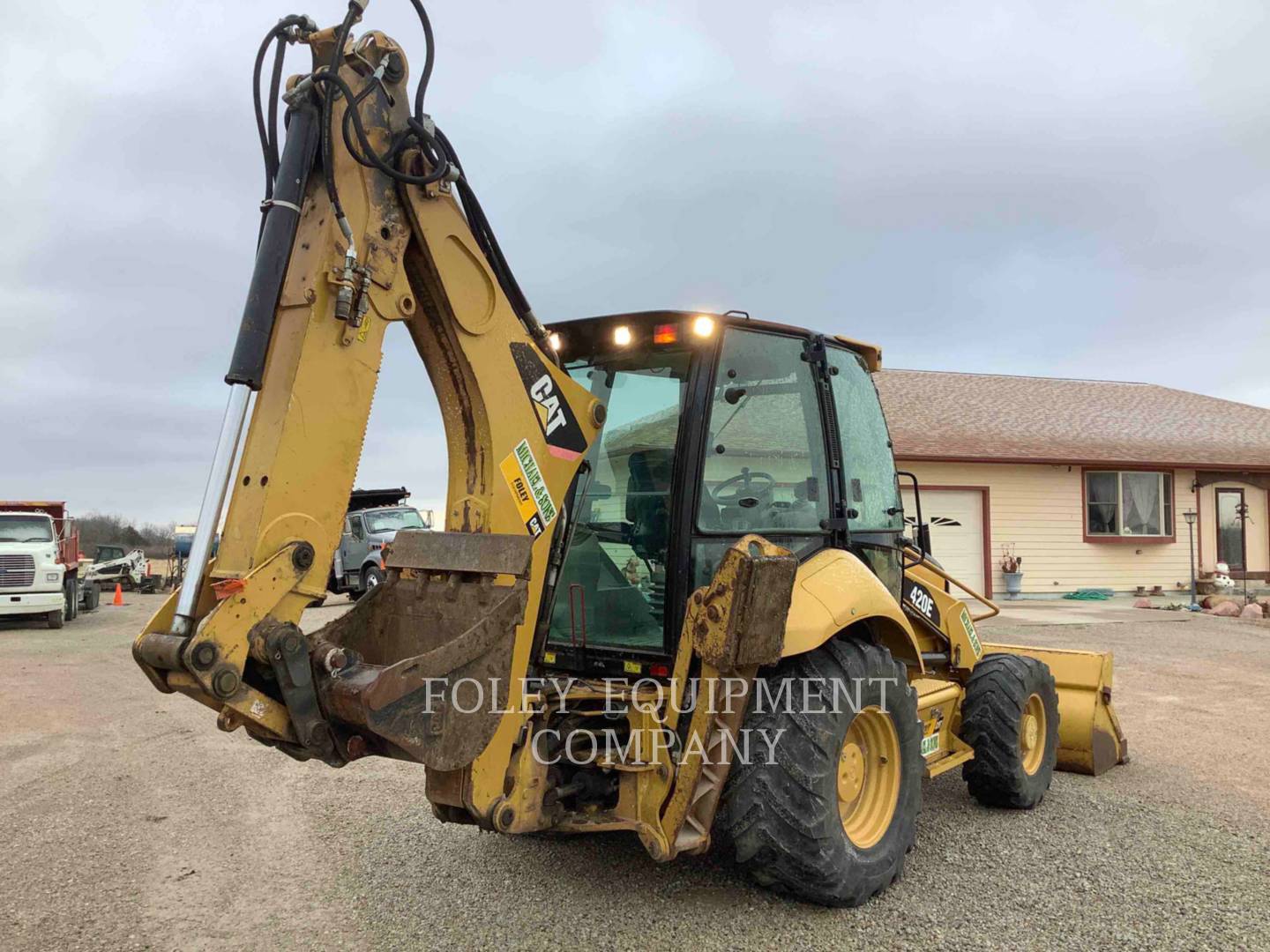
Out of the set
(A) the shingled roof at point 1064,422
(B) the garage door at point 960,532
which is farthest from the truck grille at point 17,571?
(B) the garage door at point 960,532

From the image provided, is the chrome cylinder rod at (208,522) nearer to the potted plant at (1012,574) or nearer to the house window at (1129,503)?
the potted plant at (1012,574)

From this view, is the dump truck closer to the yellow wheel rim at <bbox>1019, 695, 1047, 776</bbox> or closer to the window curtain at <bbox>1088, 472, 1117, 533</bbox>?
the yellow wheel rim at <bbox>1019, 695, 1047, 776</bbox>

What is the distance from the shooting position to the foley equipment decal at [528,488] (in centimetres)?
347

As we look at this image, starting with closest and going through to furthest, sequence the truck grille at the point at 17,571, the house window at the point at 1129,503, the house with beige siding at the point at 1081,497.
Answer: the truck grille at the point at 17,571 → the house with beige siding at the point at 1081,497 → the house window at the point at 1129,503

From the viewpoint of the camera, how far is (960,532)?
1838cm

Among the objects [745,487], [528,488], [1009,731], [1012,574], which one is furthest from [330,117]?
[1012,574]

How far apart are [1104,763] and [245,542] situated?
5.58 metres

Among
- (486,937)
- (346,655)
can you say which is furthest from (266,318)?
(486,937)

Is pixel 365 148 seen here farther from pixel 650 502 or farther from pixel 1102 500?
pixel 1102 500

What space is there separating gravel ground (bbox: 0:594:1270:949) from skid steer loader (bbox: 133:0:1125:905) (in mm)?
377

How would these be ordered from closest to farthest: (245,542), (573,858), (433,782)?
(245,542), (433,782), (573,858)

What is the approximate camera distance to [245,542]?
2844 mm

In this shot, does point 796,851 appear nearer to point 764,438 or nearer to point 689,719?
point 689,719

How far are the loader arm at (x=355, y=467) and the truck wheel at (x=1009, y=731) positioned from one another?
298 cm
